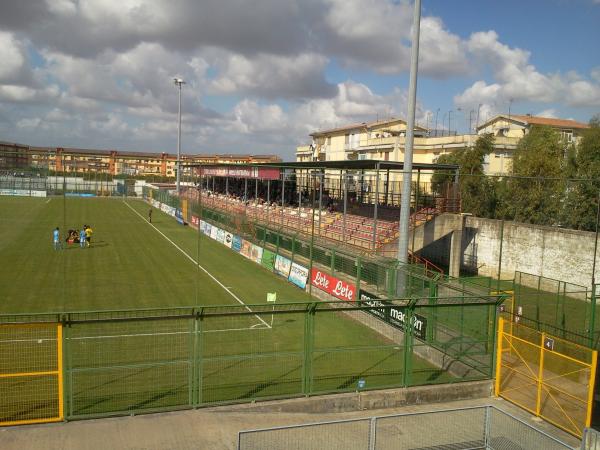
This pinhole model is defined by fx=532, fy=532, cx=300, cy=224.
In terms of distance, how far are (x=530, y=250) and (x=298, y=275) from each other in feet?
36.4

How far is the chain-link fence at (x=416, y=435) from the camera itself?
27.7ft

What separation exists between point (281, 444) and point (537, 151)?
1304 inches

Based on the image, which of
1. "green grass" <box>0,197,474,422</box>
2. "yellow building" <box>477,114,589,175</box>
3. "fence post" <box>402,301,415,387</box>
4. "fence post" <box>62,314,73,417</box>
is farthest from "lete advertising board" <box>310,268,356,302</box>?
"yellow building" <box>477,114,589,175</box>

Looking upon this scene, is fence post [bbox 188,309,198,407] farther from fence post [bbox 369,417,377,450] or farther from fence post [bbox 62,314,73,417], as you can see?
fence post [bbox 369,417,377,450]

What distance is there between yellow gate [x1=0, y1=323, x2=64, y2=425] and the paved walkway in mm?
516

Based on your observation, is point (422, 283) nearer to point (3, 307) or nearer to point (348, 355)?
point (348, 355)

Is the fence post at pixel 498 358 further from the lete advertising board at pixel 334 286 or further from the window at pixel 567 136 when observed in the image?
the window at pixel 567 136

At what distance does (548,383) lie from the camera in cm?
1232

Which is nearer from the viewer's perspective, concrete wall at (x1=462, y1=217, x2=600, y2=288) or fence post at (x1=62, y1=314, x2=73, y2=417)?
fence post at (x1=62, y1=314, x2=73, y2=417)

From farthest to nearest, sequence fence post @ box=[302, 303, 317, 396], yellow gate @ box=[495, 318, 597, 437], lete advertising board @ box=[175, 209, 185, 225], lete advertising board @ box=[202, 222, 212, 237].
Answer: lete advertising board @ box=[175, 209, 185, 225], lete advertising board @ box=[202, 222, 212, 237], fence post @ box=[302, 303, 317, 396], yellow gate @ box=[495, 318, 597, 437]

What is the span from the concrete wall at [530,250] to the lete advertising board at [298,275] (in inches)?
369

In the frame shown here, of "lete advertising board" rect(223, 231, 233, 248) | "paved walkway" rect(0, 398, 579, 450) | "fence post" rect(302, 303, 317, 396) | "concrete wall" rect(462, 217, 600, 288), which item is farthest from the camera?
"lete advertising board" rect(223, 231, 233, 248)

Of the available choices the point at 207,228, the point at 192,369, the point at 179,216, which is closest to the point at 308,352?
the point at 192,369

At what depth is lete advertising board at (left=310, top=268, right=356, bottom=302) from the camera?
19641 millimetres
